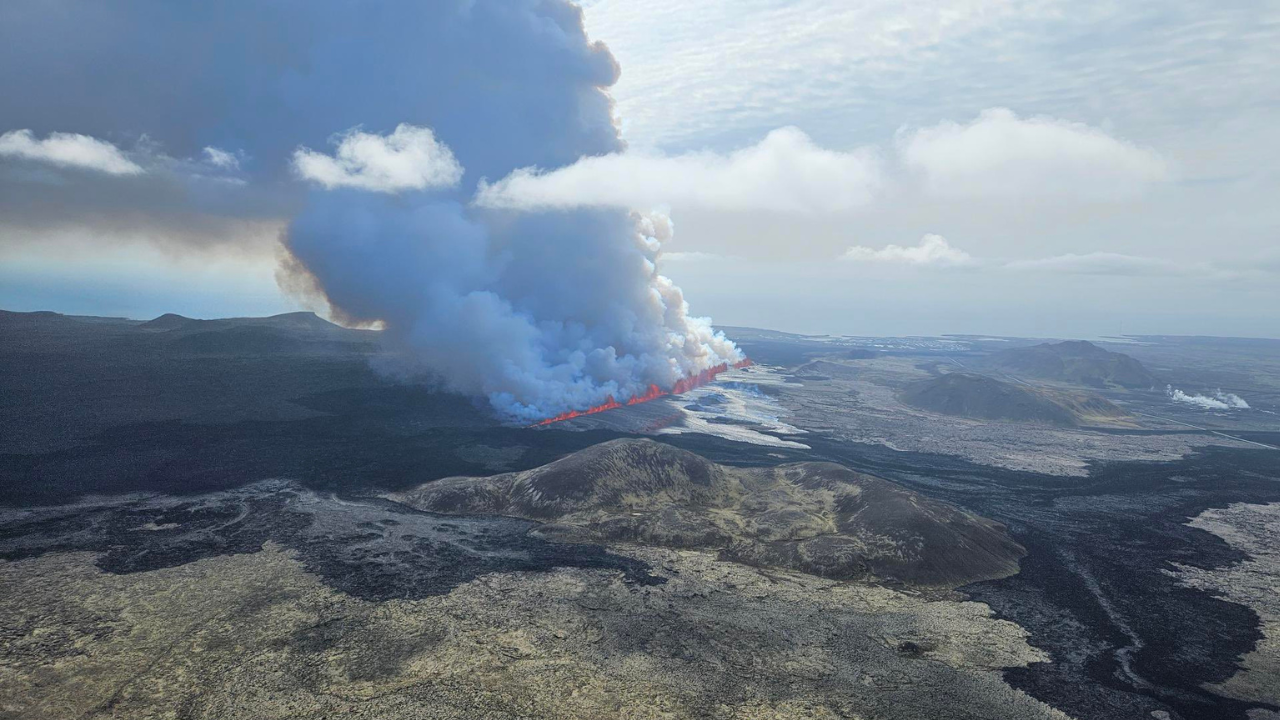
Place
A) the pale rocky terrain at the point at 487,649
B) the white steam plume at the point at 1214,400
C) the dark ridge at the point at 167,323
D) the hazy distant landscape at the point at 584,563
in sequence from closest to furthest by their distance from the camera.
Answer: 1. the pale rocky terrain at the point at 487,649
2. the hazy distant landscape at the point at 584,563
3. the dark ridge at the point at 167,323
4. the white steam plume at the point at 1214,400

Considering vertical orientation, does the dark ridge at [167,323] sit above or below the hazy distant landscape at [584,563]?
above

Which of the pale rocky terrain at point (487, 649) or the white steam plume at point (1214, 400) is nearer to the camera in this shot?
the pale rocky terrain at point (487, 649)

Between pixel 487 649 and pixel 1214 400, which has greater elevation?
pixel 487 649

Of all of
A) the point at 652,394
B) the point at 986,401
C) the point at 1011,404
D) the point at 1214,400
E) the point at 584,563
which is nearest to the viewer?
the point at 584,563

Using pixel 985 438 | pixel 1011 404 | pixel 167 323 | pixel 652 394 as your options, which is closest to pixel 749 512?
pixel 985 438

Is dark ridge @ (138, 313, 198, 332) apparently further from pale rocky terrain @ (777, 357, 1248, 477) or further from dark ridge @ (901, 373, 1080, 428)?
dark ridge @ (901, 373, 1080, 428)

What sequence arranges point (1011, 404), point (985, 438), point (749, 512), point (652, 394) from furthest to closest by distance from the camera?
point (652, 394) < point (1011, 404) < point (985, 438) < point (749, 512)

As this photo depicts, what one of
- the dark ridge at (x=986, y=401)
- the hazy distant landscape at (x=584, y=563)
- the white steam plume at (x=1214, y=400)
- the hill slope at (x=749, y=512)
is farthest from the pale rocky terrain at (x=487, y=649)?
the white steam plume at (x=1214, y=400)

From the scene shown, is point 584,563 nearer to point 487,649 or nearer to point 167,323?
point 487,649

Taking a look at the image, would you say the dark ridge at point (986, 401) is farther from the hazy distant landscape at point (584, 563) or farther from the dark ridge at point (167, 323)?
the dark ridge at point (167, 323)
